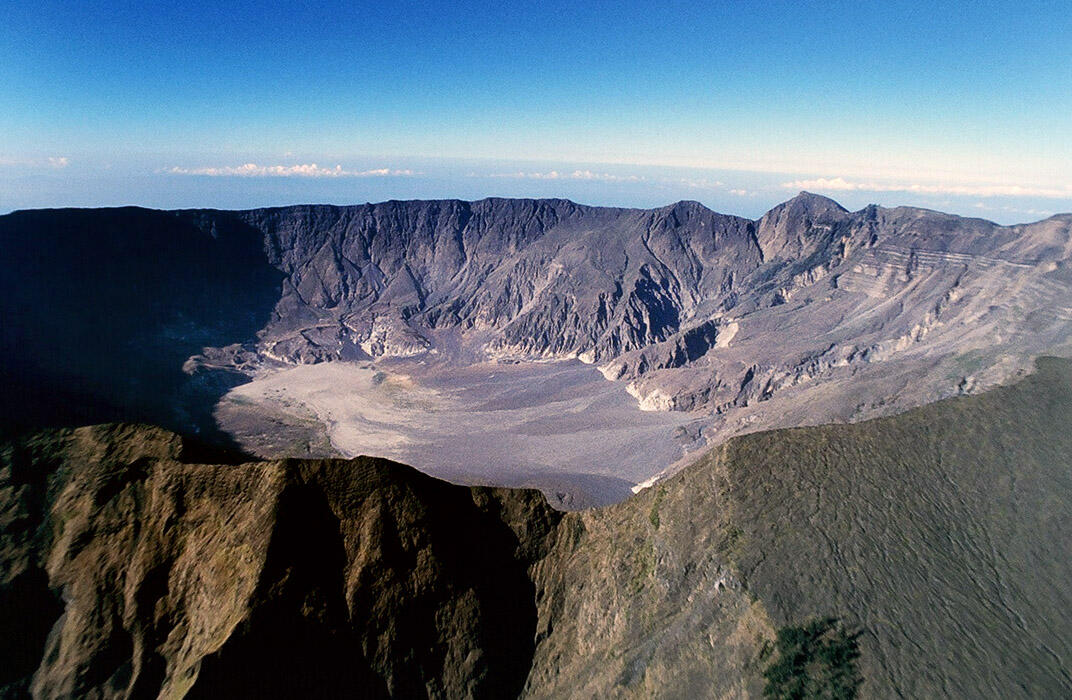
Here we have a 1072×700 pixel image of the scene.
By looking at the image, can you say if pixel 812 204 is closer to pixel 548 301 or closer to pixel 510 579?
pixel 548 301

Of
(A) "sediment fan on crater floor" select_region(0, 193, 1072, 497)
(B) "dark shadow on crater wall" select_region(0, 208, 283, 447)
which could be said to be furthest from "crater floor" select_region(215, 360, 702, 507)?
(B) "dark shadow on crater wall" select_region(0, 208, 283, 447)

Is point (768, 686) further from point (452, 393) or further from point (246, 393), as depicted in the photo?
point (246, 393)

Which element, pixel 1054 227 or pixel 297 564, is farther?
pixel 1054 227

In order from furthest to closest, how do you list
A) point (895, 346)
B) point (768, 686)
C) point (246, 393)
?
point (246, 393) → point (895, 346) → point (768, 686)

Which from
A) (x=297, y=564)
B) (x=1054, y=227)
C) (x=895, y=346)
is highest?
(x=1054, y=227)

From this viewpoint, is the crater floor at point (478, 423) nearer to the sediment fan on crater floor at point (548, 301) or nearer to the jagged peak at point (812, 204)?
the sediment fan on crater floor at point (548, 301)

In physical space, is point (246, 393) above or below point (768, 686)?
A: below

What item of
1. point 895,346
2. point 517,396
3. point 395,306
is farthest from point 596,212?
point 895,346
